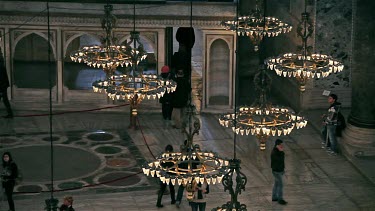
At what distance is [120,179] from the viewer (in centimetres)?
1803

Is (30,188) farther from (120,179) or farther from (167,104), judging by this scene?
(167,104)

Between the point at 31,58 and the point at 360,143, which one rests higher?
the point at 31,58

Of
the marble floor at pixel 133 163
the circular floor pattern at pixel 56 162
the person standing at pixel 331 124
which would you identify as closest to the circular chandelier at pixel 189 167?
the marble floor at pixel 133 163

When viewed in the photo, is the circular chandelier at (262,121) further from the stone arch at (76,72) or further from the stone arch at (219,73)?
the stone arch at (76,72)

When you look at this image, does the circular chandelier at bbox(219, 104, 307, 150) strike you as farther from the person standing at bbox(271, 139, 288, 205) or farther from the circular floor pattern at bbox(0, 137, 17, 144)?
the circular floor pattern at bbox(0, 137, 17, 144)

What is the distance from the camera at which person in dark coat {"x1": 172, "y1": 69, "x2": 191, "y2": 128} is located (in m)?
20.8

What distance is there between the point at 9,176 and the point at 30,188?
Answer: 1.59m

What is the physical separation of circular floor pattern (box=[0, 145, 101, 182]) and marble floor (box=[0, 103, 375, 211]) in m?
0.02

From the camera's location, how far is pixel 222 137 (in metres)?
20.7

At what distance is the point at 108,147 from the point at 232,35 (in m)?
4.20

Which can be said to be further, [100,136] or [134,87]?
[100,136]

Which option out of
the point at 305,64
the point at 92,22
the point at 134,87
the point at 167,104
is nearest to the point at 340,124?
the point at 167,104

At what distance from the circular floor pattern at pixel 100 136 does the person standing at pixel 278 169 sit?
480 cm

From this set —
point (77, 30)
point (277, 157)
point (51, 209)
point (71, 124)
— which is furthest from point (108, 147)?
point (51, 209)
